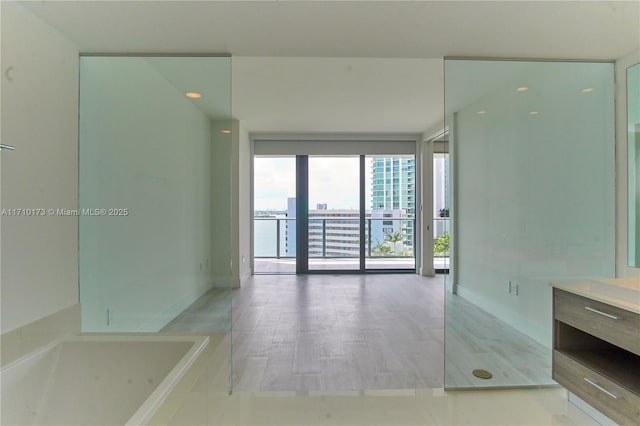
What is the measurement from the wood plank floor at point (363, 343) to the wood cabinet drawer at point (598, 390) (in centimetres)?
38

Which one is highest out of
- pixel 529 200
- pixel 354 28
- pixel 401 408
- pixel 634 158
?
pixel 354 28

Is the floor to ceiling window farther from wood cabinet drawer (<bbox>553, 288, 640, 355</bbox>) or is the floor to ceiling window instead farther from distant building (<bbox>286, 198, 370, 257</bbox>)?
wood cabinet drawer (<bbox>553, 288, 640, 355</bbox>)

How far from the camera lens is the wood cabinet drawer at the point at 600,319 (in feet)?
4.99

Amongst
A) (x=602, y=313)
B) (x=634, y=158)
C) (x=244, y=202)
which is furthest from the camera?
(x=244, y=202)

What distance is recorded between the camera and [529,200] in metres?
2.76

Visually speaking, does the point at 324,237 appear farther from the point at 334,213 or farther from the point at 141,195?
the point at 141,195

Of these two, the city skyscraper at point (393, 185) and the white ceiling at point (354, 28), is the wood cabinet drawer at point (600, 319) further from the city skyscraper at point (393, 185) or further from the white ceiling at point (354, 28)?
the city skyscraper at point (393, 185)

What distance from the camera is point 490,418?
1852 mm

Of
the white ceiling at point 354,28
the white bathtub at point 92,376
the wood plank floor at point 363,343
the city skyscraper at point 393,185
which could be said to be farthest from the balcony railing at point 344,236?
the white bathtub at point 92,376

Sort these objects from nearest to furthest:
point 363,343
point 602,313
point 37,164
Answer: point 602,313 < point 37,164 < point 363,343

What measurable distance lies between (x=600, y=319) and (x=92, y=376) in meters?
2.76

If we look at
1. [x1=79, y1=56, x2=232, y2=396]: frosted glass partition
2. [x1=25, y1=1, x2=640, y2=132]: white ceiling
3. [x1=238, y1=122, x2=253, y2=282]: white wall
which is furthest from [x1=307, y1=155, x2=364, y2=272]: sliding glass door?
[x1=25, y1=1, x2=640, y2=132]: white ceiling

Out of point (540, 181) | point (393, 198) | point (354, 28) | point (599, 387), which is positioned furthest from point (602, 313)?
point (393, 198)

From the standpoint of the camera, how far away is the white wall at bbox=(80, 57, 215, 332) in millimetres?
2285
